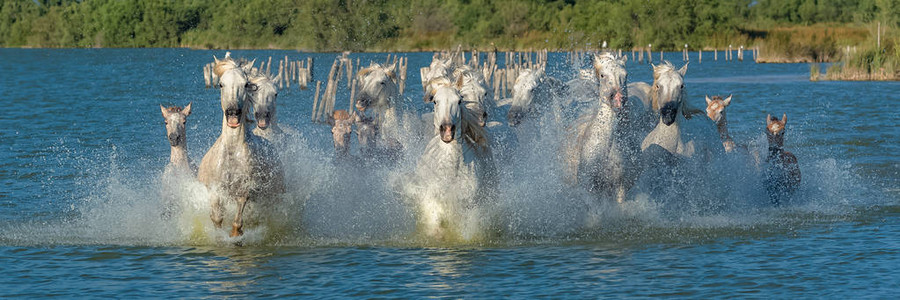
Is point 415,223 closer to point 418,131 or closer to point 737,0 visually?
point 418,131

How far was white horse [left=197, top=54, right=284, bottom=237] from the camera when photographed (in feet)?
36.6

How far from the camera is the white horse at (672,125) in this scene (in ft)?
42.4

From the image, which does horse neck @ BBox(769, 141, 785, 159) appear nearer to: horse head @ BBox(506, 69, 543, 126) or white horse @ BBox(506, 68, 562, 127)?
white horse @ BBox(506, 68, 562, 127)

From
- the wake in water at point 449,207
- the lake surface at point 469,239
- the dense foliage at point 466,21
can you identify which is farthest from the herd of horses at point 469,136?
the dense foliage at point 466,21

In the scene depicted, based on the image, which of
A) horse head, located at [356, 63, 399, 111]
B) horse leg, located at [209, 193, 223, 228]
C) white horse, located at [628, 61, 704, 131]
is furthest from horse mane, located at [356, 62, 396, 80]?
horse leg, located at [209, 193, 223, 228]

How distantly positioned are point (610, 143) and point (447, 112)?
254 cm

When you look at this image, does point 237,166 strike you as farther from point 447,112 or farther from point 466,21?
point 466,21

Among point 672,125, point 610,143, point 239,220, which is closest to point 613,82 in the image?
point 610,143

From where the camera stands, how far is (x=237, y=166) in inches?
441

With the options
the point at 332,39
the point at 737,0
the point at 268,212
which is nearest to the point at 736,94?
the point at 268,212

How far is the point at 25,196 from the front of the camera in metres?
16.3

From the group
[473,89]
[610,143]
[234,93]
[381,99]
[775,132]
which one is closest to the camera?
[234,93]

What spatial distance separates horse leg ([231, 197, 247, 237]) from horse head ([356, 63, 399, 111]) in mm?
3535

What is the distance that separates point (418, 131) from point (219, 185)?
434cm
